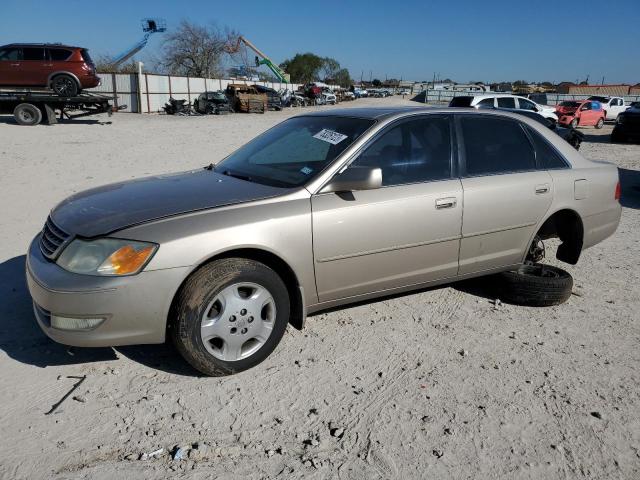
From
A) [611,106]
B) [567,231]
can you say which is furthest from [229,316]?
[611,106]

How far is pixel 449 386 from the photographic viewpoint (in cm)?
312

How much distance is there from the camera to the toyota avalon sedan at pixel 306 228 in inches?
113

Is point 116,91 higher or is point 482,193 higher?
point 116,91

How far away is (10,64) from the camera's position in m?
19.1

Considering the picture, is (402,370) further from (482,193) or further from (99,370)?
(99,370)

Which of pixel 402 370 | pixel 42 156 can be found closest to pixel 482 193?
pixel 402 370

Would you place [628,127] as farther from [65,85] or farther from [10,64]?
[10,64]

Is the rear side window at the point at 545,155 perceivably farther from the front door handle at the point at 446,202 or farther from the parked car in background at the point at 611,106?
the parked car in background at the point at 611,106

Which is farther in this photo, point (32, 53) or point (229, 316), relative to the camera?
point (32, 53)

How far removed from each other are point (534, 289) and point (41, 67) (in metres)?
20.4

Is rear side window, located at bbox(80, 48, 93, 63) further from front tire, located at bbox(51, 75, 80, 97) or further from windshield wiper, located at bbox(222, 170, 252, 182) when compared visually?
windshield wiper, located at bbox(222, 170, 252, 182)

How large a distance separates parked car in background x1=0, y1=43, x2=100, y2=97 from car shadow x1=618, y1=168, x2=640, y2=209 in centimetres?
1827

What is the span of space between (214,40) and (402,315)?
64.7m

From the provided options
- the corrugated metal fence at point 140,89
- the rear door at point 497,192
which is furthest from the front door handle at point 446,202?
the corrugated metal fence at point 140,89
